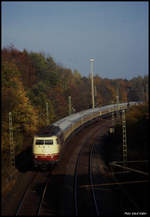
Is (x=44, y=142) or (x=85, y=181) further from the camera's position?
(x=44, y=142)

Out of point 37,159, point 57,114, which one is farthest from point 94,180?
point 57,114

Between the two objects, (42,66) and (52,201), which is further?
(42,66)

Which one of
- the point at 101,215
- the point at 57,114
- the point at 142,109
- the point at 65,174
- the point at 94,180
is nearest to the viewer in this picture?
the point at 101,215

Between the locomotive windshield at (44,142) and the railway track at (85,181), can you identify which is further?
the locomotive windshield at (44,142)

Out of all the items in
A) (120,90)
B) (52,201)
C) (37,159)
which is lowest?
(52,201)

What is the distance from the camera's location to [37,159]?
1703cm

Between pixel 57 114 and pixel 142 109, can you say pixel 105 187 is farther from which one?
pixel 57 114

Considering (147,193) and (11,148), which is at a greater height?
(11,148)

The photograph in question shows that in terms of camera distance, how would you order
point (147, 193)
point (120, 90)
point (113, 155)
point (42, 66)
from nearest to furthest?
point (147, 193)
point (113, 155)
point (42, 66)
point (120, 90)

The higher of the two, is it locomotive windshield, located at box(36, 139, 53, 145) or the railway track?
locomotive windshield, located at box(36, 139, 53, 145)

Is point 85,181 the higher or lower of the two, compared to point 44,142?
lower

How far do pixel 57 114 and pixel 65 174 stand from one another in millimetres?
15007

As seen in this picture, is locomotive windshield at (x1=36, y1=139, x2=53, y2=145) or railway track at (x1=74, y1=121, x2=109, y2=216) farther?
locomotive windshield at (x1=36, y1=139, x2=53, y2=145)

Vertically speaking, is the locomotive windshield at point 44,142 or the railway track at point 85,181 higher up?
the locomotive windshield at point 44,142
